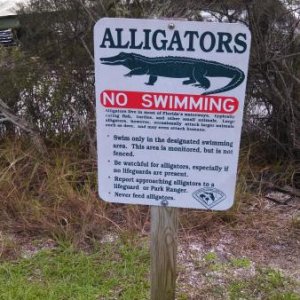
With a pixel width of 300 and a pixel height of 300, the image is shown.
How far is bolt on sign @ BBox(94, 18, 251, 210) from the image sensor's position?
2059 millimetres

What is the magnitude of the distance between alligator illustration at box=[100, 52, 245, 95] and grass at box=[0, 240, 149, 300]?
1451 mm

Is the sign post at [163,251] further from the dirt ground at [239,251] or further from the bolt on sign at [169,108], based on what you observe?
the dirt ground at [239,251]

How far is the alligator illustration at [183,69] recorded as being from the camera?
2.08 m

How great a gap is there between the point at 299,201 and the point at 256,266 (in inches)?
48.3

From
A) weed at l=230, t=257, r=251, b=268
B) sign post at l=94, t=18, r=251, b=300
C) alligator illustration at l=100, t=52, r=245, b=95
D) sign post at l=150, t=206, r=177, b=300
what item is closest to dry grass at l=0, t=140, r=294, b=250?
weed at l=230, t=257, r=251, b=268

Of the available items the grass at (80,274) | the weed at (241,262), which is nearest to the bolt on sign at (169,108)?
the grass at (80,274)

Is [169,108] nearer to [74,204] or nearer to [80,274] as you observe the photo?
[80,274]

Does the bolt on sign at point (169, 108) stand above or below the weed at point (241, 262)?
above

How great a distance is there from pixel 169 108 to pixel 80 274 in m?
1.50

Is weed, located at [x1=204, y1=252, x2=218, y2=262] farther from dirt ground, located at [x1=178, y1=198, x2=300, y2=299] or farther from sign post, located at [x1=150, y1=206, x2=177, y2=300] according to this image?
sign post, located at [x1=150, y1=206, x2=177, y2=300]

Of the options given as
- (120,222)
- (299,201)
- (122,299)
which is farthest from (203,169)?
(299,201)

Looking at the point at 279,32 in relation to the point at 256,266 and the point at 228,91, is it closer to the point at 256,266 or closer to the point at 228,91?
the point at 256,266

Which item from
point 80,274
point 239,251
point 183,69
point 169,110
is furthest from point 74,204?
point 183,69

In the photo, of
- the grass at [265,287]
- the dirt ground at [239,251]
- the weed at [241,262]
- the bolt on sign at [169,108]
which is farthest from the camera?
the weed at [241,262]
